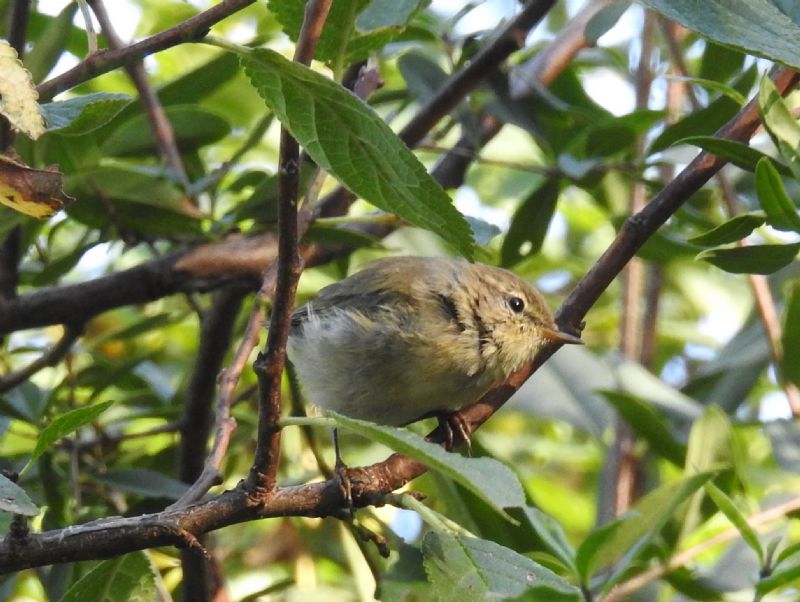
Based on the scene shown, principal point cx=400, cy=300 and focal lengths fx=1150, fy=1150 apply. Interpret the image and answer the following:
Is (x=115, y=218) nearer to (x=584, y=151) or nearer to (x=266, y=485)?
(x=584, y=151)

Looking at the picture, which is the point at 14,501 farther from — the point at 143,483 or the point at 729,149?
the point at 729,149

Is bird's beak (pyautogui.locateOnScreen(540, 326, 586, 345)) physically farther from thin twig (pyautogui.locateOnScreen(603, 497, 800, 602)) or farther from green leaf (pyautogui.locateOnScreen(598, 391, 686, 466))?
→ thin twig (pyautogui.locateOnScreen(603, 497, 800, 602))

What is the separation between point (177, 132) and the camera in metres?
3.19

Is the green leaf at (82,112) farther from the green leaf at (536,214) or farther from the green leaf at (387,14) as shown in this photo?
the green leaf at (536,214)

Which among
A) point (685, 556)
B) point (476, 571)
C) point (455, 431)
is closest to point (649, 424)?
point (685, 556)

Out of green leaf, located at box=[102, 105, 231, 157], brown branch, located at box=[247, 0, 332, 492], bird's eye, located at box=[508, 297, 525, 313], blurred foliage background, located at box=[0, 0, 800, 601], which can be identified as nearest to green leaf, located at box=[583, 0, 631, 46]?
blurred foliage background, located at box=[0, 0, 800, 601]

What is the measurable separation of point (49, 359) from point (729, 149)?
5.96 feet

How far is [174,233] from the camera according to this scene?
10.4 feet

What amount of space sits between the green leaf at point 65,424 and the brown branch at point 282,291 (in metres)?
0.29

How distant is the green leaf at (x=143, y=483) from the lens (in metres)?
2.64

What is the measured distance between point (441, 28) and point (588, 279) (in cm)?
156

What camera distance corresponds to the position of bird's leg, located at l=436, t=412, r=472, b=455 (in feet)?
8.17

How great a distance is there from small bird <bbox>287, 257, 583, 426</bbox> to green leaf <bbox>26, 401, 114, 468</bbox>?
130 cm

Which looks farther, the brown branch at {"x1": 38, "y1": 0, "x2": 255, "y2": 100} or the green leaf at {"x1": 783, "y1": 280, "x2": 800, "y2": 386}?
the green leaf at {"x1": 783, "y1": 280, "x2": 800, "y2": 386}
